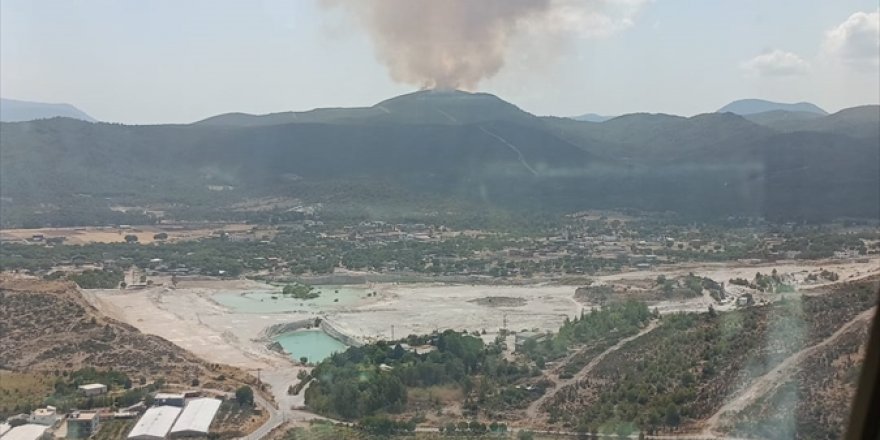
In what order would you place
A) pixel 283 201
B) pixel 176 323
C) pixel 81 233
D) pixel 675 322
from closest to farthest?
pixel 675 322 → pixel 176 323 → pixel 81 233 → pixel 283 201

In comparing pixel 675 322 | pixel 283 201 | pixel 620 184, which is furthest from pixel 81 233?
pixel 675 322

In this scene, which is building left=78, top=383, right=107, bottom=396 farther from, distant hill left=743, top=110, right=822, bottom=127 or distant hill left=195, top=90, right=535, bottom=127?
Answer: distant hill left=743, top=110, right=822, bottom=127

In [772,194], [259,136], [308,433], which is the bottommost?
[308,433]

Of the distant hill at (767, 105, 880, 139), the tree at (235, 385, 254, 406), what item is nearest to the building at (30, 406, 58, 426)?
the tree at (235, 385, 254, 406)

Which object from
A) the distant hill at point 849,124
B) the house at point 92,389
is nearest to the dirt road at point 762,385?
the house at point 92,389

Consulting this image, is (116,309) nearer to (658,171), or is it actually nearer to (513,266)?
A: (513,266)

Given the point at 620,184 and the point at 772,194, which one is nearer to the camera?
the point at 772,194

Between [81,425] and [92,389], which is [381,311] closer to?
[92,389]
